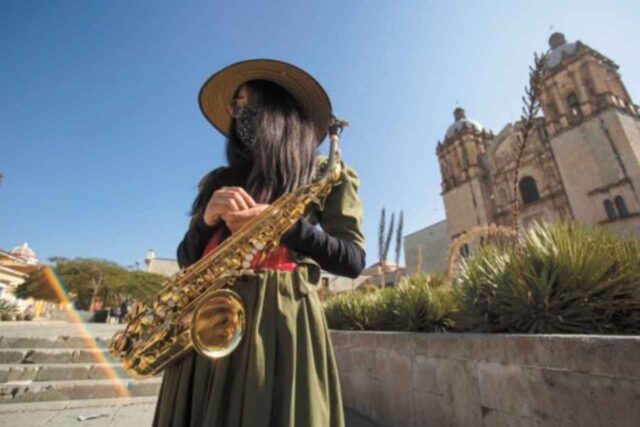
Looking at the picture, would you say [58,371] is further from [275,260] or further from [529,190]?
[529,190]

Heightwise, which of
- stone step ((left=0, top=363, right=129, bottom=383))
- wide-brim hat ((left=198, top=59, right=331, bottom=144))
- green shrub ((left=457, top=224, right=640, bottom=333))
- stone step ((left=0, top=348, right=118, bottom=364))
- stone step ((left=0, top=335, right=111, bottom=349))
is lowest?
stone step ((left=0, top=363, right=129, bottom=383))

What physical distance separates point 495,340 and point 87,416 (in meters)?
4.91

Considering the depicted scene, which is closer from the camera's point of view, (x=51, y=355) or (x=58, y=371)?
(x=58, y=371)

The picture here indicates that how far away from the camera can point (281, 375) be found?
100 centimetres

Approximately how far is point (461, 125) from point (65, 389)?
137 feet

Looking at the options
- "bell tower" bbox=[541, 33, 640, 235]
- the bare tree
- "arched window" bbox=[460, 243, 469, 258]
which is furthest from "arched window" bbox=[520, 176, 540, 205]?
the bare tree

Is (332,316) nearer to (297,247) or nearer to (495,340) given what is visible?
(495,340)

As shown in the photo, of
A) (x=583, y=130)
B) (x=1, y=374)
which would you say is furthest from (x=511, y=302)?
(x=583, y=130)

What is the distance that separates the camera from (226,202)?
1.19m

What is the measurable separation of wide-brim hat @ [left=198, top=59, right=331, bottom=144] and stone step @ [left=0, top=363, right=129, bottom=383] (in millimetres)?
5274

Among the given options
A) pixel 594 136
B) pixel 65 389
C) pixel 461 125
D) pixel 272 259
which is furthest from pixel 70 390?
pixel 461 125

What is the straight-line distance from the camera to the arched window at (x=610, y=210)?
22594 mm

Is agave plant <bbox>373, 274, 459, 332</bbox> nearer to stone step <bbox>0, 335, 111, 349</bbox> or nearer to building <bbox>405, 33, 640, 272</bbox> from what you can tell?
stone step <bbox>0, 335, 111, 349</bbox>

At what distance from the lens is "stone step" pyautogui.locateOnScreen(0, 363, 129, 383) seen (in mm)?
4688
